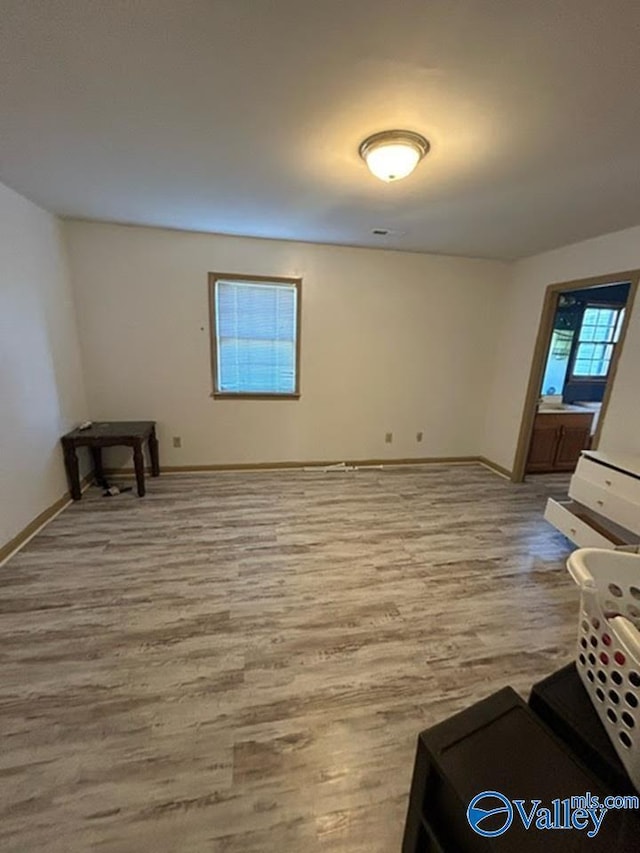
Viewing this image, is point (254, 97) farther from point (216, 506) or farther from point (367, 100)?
point (216, 506)

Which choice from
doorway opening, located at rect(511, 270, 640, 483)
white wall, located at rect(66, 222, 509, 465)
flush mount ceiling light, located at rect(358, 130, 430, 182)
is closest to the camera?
flush mount ceiling light, located at rect(358, 130, 430, 182)

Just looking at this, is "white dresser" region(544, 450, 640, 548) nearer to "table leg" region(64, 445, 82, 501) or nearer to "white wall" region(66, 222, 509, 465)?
"white wall" region(66, 222, 509, 465)

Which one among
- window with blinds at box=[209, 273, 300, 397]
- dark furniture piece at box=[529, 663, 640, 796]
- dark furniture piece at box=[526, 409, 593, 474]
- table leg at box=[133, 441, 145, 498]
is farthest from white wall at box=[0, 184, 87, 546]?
dark furniture piece at box=[526, 409, 593, 474]

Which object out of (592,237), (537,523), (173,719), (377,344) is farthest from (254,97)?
(537,523)

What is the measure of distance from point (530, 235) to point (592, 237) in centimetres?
54

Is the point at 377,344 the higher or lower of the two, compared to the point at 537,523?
higher

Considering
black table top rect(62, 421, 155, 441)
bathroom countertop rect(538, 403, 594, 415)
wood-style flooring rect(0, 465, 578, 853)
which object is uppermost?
bathroom countertop rect(538, 403, 594, 415)

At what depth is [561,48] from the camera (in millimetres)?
1161

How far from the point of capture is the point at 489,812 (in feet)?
2.14

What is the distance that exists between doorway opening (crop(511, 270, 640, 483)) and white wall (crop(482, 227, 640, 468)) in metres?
0.12

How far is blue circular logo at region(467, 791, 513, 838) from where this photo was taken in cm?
64

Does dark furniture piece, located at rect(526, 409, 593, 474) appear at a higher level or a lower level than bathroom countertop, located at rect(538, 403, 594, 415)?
lower

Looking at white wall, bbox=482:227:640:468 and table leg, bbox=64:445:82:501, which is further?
table leg, bbox=64:445:82:501

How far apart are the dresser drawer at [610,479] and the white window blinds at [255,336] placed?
272 cm
